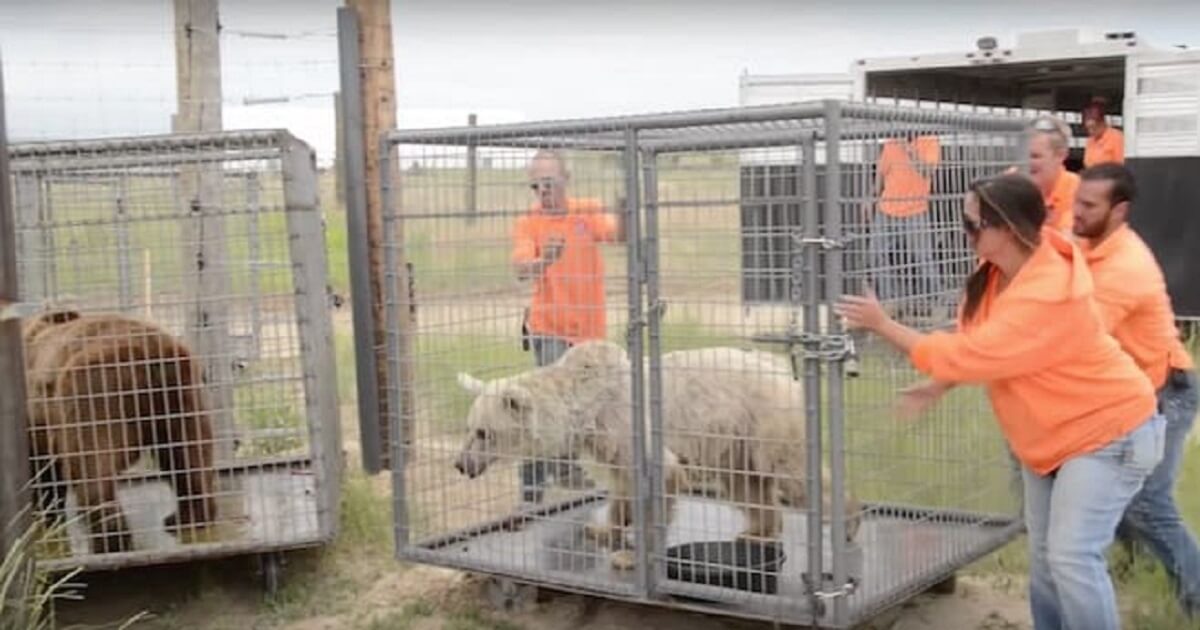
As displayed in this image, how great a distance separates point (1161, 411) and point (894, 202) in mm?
1364

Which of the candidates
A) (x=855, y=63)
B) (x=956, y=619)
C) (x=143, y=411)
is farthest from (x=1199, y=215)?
(x=143, y=411)

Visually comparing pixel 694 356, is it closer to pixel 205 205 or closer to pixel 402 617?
pixel 402 617

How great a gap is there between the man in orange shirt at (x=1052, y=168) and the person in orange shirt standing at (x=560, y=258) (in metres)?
1.96

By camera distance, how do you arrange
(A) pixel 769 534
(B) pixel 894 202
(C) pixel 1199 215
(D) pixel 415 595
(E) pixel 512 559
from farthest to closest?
(C) pixel 1199 215 < (D) pixel 415 595 < (E) pixel 512 559 < (A) pixel 769 534 < (B) pixel 894 202

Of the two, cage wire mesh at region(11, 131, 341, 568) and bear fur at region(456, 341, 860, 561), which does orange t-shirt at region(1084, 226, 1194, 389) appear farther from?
cage wire mesh at region(11, 131, 341, 568)

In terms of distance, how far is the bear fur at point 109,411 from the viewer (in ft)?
19.6

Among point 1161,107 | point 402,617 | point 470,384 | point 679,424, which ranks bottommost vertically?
point 402,617

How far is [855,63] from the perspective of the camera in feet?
39.6

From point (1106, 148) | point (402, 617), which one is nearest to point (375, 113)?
point (402, 617)

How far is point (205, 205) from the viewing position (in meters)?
7.28

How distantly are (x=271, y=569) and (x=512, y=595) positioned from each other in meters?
1.21

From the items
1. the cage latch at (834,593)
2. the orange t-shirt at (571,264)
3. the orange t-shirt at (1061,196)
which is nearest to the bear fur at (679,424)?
the orange t-shirt at (571,264)

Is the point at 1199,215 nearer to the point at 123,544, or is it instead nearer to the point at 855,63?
the point at 855,63

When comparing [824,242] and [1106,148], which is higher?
[1106,148]
